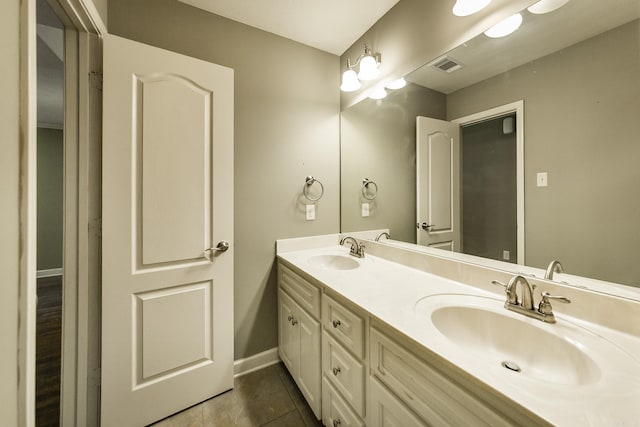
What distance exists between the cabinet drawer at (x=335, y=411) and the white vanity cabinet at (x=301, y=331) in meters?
0.05

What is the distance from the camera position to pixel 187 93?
1362 mm

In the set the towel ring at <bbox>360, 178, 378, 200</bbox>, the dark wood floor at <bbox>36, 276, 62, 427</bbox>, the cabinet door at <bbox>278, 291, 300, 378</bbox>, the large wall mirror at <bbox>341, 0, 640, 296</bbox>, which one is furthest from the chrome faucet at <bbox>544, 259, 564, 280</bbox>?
the dark wood floor at <bbox>36, 276, 62, 427</bbox>

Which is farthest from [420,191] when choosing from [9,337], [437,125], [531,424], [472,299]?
[9,337]

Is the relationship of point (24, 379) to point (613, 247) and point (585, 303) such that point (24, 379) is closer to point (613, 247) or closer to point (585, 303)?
point (585, 303)

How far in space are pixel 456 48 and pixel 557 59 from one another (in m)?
0.43

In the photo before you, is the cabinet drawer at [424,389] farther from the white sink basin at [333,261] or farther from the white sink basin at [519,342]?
the white sink basin at [333,261]

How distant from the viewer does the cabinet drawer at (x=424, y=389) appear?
1.84 ft

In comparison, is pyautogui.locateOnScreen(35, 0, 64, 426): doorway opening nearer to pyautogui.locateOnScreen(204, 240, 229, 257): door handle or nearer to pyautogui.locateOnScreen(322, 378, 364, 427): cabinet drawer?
pyautogui.locateOnScreen(204, 240, 229, 257): door handle

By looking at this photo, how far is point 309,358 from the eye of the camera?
1292mm

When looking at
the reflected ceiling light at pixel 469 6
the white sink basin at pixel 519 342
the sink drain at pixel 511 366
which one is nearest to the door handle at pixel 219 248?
the white sink basin at pixel 519 342

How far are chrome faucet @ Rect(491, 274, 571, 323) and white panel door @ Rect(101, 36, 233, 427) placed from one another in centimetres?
140

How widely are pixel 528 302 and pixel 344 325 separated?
2.18 feet

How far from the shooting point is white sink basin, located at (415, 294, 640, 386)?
621 millimetres

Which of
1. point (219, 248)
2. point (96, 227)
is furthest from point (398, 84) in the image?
point (96, 227)
